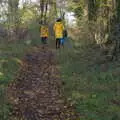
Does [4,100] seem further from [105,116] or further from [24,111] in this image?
[105,116]

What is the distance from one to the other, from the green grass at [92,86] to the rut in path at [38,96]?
319 mm

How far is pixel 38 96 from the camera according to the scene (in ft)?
33.0

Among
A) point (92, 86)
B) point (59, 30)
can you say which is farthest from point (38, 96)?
point (59, 30)

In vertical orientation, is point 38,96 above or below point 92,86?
below

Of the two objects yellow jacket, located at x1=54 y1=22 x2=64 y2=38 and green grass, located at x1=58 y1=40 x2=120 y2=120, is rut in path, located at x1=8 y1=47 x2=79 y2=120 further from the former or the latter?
yellow jacket, located at x1=54 y1=22 x2=64 y2=38

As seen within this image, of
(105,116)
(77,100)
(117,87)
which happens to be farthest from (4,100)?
(117,87)

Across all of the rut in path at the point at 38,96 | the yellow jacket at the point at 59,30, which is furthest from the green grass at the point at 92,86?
the yellow jacket at the point at 59,30

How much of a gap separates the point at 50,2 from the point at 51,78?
27.7 meters

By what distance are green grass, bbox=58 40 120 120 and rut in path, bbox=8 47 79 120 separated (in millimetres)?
319

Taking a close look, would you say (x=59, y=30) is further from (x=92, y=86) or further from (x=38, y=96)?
(x=38, y=96)

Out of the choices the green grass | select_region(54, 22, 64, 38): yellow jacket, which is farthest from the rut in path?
select_region(54, 22, 64, 38): yellow jacket

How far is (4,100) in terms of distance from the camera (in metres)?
9.04

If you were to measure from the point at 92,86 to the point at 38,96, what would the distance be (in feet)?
5.99

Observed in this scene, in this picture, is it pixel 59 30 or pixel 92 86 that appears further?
pixel 59 30
